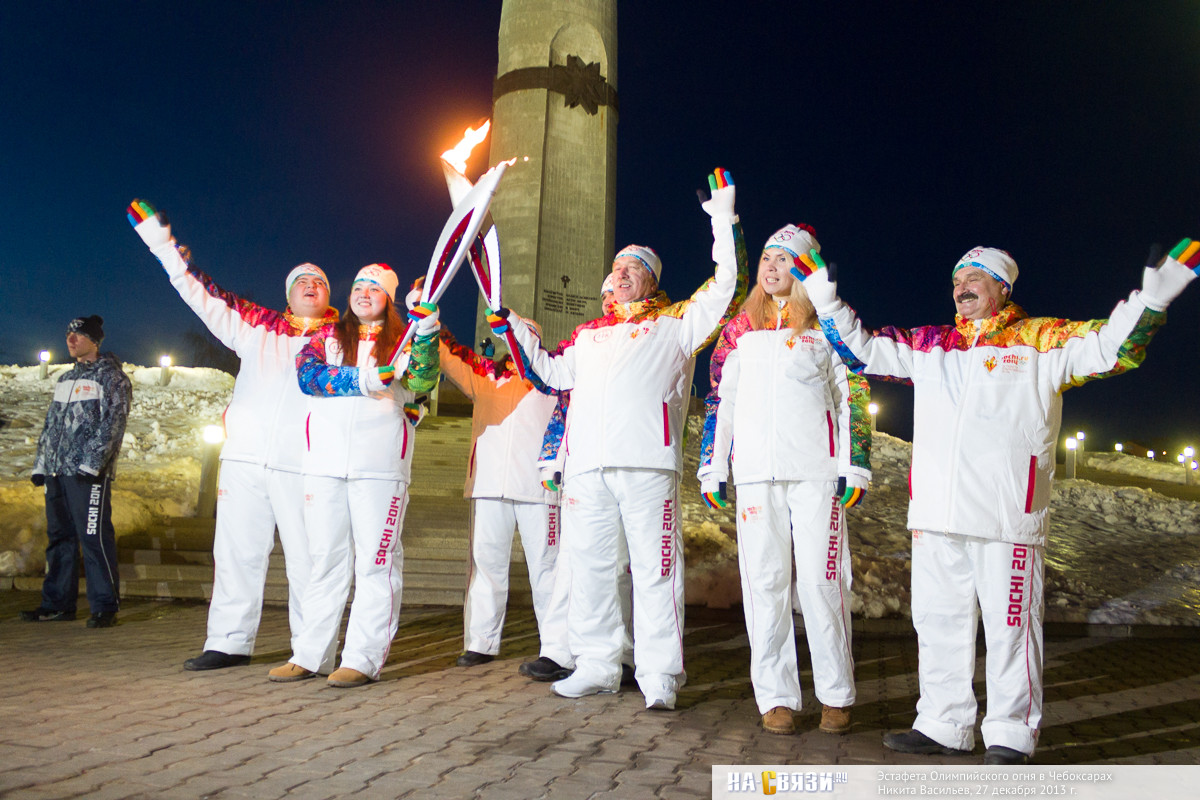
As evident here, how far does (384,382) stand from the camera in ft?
15.8

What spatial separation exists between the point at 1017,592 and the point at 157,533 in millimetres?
7973

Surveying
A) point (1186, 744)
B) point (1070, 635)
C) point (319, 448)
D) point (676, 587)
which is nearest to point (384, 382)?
point (319, 448)

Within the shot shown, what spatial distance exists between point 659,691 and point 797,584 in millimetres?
796

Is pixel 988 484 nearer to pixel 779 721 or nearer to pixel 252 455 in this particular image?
pixel 779 721

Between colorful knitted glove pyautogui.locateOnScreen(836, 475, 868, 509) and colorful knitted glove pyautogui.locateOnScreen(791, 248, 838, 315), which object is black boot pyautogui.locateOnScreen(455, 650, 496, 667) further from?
colorful knitted glove pyautogui.locateOnScreen(791, 248, 838, 315)

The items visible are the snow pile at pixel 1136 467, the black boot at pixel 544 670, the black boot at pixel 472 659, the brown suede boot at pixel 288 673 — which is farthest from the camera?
the snow pile at pixel 1136 467

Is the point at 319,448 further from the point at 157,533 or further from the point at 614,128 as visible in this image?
the point at 614,128

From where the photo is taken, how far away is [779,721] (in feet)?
13.0

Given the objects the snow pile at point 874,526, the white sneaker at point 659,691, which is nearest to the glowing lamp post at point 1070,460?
the snow pile at point 874,526

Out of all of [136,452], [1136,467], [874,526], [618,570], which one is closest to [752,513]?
[618,570]

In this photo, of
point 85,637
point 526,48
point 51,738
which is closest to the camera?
point 51,738

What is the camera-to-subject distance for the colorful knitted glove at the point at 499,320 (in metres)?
4.98

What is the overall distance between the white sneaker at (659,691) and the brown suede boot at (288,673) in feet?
5.80

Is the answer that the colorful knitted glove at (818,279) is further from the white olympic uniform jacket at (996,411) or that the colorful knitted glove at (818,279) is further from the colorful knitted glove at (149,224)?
the colorful knitted glove at (149,224)
